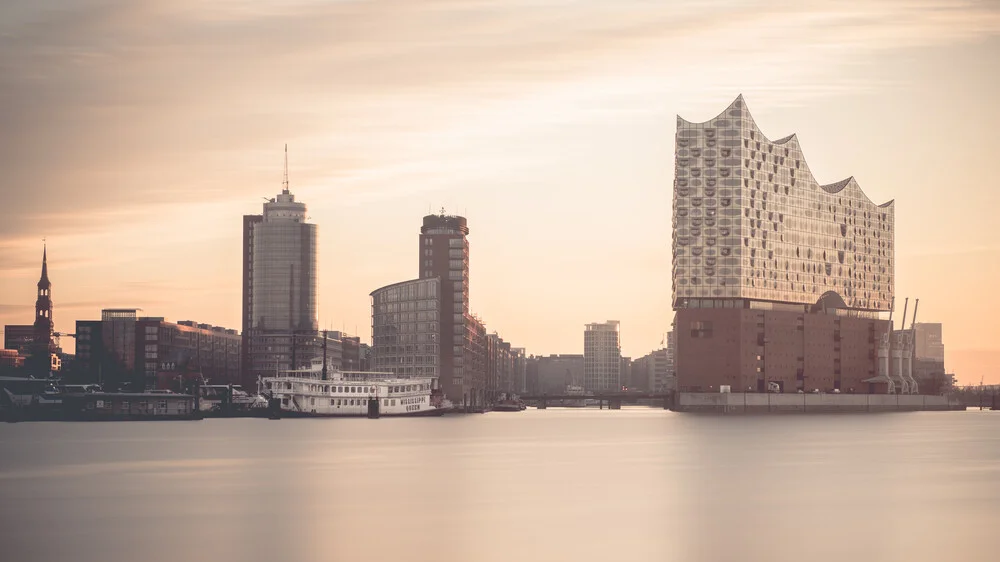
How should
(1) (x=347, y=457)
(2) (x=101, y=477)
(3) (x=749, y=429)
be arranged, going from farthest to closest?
(3) (x=749, y=429) → (1) (x=347, y=457) → (2) (x=101, y=477)

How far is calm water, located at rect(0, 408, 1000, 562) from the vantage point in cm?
5600

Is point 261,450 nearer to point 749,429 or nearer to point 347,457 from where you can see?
point 347,457

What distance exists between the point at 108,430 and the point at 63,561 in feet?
435

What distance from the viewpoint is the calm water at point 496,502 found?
56000mm

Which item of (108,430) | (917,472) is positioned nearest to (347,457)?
(917,472)

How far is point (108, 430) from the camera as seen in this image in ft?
591

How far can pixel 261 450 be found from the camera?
127438 millimetres

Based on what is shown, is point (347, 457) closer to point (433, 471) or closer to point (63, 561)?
point (433, 471)

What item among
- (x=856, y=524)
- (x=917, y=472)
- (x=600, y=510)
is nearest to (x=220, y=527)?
(x=600, y=510)

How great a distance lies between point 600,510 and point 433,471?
97.3ft

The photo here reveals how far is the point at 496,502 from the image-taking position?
7419 centimetres

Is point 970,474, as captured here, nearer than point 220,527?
No

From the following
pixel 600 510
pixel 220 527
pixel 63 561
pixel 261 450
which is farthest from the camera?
pixel 261 450

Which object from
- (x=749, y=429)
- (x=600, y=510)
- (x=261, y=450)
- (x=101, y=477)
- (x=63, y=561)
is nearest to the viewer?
(x=63, y=561)
